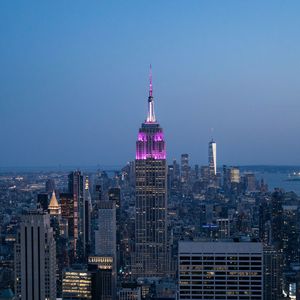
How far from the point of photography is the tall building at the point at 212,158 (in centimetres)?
1703

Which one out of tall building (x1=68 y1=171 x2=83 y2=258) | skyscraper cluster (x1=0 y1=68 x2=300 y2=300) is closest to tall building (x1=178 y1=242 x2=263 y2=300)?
skyscraper cluster (x1=0 y1=68 x2=300 y2=300)

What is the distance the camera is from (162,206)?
26219 mm

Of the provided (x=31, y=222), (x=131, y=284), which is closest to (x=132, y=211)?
(x=131, y=284)

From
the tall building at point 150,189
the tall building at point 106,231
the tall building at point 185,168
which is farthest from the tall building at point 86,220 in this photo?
the tall building at point 150,189

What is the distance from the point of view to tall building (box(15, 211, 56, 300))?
12117 millimetres

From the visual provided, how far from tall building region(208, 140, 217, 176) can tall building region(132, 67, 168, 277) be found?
14.6 ft

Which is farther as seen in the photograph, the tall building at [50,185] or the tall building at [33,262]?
the tall building at [50,185]

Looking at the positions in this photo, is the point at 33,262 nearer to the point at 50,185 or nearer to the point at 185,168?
the point at 50,185

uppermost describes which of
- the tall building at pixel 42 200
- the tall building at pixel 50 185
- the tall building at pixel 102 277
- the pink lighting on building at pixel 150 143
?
the pink lighting on building at pixel 150 143

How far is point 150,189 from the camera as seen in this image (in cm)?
2675

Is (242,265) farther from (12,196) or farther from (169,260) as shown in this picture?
(169,260)

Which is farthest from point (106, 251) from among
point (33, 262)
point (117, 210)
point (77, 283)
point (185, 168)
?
point (33, 262)

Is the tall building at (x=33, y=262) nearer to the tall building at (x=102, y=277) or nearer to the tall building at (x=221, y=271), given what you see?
the tall building at (x=221, y=271)

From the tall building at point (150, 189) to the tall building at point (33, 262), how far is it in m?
11.2
